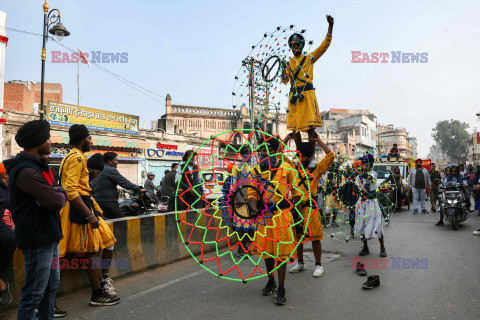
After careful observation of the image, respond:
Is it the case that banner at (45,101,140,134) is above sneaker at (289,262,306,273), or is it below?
above

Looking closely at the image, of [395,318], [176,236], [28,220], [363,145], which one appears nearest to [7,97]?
[176,236]

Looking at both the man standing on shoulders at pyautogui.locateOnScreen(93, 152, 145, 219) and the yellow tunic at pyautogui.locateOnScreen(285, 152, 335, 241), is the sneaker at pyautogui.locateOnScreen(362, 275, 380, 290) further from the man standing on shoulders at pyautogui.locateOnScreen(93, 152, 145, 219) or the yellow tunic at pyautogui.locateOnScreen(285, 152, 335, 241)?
the man standing on shoulders at pyautogui.locateOnScreen(93, 152, 145, 219)

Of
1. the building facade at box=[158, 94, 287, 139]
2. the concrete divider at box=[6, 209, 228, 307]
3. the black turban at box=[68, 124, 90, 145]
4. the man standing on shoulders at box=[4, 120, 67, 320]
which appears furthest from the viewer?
the building facade at box=[158, 94, 287, 139]

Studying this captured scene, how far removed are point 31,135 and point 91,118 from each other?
20.6m

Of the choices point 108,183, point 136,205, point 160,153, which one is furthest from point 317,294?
point 160,153

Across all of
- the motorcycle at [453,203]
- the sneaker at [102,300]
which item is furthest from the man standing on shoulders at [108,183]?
the motorcycle at [453,203]

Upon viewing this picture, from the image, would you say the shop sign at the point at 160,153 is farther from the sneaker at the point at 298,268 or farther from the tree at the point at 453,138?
the tree at the point at 453,138

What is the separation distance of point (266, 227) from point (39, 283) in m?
2.38

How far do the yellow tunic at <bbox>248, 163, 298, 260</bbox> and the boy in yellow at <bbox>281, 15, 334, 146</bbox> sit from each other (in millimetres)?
1310

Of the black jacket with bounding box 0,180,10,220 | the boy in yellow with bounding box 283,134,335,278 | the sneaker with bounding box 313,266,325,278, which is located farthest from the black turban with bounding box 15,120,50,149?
the sneaker with bounding box 313,266,325,278

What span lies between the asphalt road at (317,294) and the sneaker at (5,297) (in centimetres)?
17

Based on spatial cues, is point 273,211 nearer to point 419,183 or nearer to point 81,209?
point 81,209

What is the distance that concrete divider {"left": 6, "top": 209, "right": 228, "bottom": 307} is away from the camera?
430cm

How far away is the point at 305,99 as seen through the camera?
5.46 metres
